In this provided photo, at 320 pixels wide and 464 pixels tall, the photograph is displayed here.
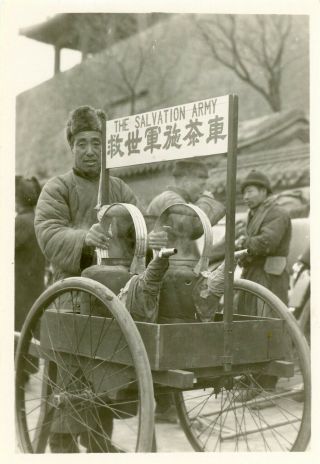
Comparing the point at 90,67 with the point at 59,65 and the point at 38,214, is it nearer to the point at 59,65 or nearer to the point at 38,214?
the point at 59,65

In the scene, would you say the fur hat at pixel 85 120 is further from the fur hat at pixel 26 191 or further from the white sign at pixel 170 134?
the fur hat at pixel 26 191

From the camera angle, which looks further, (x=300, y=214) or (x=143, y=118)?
(x=300, y=214)

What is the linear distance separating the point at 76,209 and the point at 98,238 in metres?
0.42

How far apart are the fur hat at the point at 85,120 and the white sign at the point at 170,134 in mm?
234

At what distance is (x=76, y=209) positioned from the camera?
289 centimetres

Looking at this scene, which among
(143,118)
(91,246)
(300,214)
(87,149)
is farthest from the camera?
(300,214)

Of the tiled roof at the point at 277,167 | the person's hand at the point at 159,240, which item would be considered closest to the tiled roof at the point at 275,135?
the tiled roof at the point at 277,167

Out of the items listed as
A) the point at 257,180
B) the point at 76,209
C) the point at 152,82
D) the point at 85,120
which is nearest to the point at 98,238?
the point at 76,209

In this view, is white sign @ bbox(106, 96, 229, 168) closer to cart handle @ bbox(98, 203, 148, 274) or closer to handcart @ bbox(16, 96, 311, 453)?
handcart @ bbox(16, 96, 311, 453)

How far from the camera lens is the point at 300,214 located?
577 cm

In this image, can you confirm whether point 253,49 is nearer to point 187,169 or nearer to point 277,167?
point 277,167

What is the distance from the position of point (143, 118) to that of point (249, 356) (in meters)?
1.11

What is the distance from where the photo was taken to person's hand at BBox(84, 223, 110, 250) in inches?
99.6
